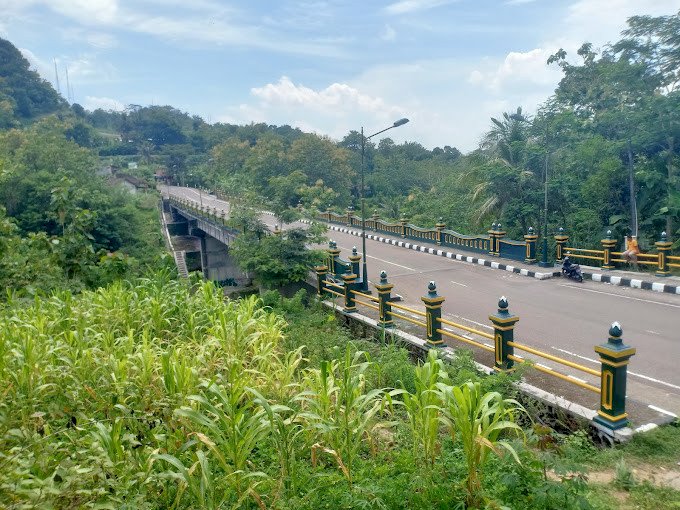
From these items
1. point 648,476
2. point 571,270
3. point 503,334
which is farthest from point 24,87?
point 648,476

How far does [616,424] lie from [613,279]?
29.4 ft

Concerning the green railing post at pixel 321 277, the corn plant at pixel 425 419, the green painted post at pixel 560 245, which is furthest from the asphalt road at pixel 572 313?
the corn plant at pixel 425 419

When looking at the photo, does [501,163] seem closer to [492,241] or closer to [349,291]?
[492,241]

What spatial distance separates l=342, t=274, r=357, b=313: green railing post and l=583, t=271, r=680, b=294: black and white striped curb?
6993 millimetres

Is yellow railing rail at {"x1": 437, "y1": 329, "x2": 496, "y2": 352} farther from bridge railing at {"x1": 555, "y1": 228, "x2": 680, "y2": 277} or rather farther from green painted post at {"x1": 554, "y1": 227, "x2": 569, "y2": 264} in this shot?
green painted post at {"x1": 554, "y1": 227, "x2": 569, "y2": 264}

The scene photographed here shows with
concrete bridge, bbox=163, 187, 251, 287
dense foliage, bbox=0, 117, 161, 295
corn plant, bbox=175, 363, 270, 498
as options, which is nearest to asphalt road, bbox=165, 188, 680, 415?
corn plant, bbox=175, 363, 270, 498

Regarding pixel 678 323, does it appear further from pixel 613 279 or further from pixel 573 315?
pixel 613 279

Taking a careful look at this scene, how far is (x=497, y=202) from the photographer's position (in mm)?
21188

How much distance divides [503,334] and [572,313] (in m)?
4.63

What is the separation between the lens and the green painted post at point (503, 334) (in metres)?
6.82

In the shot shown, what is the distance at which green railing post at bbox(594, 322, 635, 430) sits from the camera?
5.35 meters

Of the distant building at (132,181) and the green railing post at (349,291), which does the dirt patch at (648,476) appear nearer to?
the green railing post at (349,291)

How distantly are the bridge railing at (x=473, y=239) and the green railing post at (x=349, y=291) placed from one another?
701cm

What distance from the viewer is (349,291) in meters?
11.4
